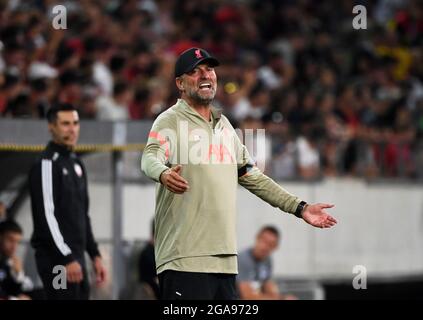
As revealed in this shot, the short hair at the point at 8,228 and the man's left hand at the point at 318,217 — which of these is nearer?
the man's left hand at the point at 318,217

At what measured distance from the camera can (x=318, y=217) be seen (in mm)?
8438

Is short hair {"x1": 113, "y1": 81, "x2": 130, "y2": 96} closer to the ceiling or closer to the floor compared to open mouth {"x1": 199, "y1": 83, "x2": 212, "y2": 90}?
closer to the ceiling

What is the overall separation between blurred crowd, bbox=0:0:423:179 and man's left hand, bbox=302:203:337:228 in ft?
18.1

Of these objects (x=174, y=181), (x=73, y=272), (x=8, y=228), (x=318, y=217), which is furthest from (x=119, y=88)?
(x=174, y=181)

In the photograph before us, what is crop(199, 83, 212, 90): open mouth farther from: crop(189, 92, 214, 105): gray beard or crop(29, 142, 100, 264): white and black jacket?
crop(29, 142, 100, 264): white and black jacket

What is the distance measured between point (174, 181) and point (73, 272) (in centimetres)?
259

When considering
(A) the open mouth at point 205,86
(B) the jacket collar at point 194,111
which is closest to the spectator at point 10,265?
(B) the jacket collar at point 194,111

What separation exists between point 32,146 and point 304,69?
352 inches

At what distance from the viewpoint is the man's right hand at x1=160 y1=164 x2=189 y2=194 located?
757 centimetres

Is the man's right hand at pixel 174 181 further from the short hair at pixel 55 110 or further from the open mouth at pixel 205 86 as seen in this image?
the short hair at pixel 55 110

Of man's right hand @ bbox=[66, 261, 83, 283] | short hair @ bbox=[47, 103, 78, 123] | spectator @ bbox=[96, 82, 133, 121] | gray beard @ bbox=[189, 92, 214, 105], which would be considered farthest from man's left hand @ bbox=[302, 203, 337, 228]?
spectator @ bbox=[96, 82, 133, 121]

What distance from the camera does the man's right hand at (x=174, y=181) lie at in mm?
7566

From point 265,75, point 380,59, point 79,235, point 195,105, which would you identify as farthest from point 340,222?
point 195,105

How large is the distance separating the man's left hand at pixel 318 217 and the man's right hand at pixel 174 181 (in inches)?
47.1
